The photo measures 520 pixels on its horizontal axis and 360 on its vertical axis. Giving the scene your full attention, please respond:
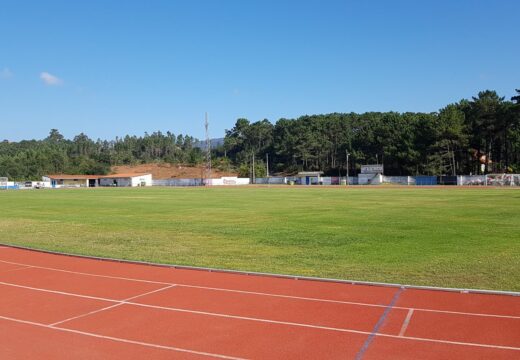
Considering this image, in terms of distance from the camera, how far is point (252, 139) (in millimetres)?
175750

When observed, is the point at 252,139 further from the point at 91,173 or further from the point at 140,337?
the point at 140,337

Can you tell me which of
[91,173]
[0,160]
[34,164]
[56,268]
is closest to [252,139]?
[91,173]

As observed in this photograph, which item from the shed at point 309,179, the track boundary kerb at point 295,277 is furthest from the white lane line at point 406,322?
the shed at point 309,179

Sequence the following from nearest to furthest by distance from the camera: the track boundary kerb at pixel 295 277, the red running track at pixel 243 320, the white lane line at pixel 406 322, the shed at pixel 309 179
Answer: the red running track at pixel 243 320
the white lane line at pixel 406 322
the track boundary kerb at pixel 295 277
the shed at pixel 309 179

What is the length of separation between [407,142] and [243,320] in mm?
99427

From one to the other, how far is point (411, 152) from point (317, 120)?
55.6 m

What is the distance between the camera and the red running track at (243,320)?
6.64 meters

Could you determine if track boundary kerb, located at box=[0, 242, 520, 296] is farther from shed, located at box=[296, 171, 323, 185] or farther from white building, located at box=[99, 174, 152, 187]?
white building, located at box=[99, 174, 152, 187]

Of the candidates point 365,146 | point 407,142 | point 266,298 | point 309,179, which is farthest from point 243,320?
A: point 365,146

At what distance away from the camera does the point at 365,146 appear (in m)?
125

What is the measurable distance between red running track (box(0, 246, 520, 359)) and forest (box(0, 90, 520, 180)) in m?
88.3

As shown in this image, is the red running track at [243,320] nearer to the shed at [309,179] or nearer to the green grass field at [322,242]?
the green grass field at [322,242]

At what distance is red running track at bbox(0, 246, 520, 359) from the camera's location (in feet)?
21.8

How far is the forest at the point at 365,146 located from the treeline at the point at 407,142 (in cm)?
18
